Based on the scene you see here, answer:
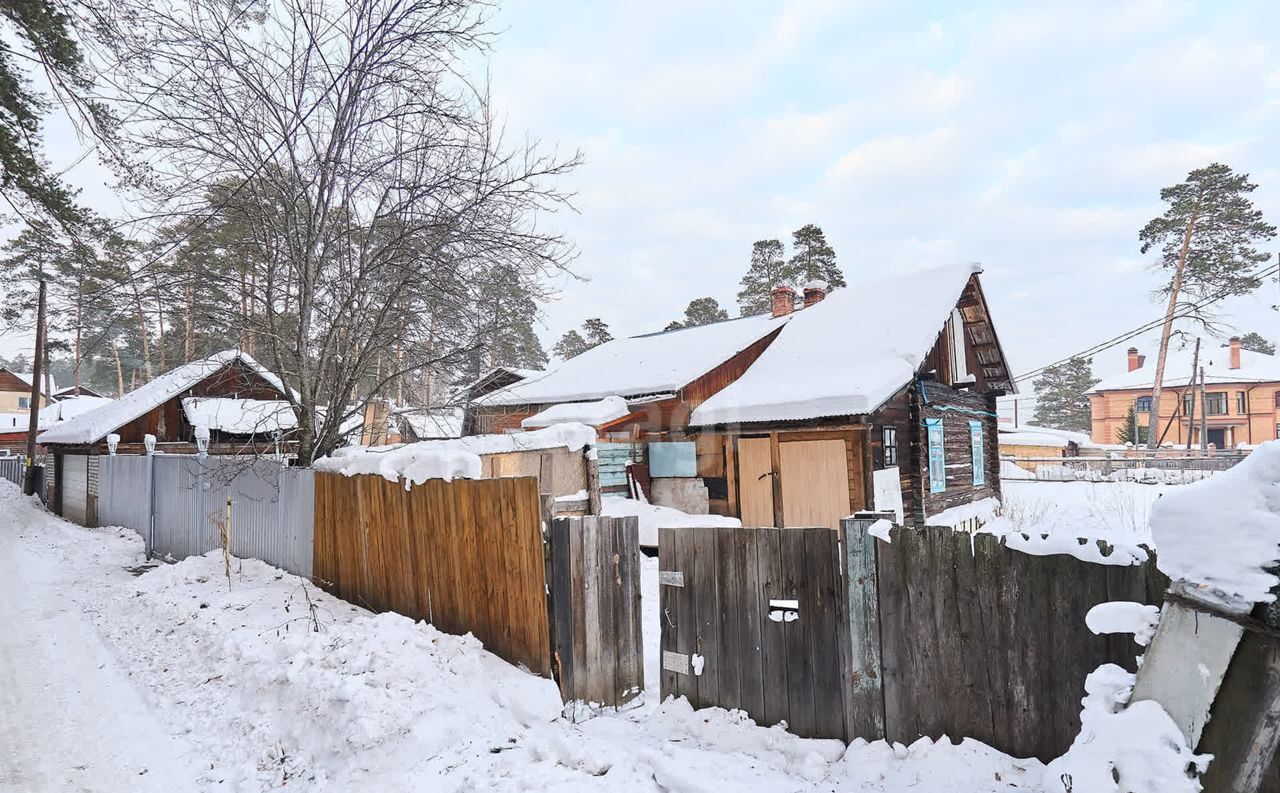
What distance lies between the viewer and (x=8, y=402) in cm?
5144

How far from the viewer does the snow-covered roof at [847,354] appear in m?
12.7

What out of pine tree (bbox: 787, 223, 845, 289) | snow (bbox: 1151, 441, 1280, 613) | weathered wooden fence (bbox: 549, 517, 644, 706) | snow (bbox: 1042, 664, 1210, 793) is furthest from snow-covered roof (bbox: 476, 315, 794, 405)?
pine tree (bbox: 787, 223, 845, 289)

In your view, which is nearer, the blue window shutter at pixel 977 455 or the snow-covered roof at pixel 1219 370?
the blue window shutter at pixel 977 455

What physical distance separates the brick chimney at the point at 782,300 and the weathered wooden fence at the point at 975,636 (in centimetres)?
1668

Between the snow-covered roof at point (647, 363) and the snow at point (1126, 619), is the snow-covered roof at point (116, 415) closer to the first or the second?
the snow-covered roof at point (647, 363)

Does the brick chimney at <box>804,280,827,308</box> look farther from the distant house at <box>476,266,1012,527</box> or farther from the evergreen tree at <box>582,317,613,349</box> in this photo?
the evergreen tree at <box>582,317,613,349</box>

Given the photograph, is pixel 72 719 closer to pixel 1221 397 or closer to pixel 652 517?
pixel 652 517

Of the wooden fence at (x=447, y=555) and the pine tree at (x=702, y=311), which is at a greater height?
the pine tree at (x=702, y=311)

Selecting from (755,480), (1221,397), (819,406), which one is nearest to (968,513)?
(755,480)

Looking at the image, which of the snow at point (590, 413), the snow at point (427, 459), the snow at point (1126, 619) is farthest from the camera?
the snow at point (590, 413)

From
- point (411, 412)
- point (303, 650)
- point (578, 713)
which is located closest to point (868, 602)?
point (578, 713)

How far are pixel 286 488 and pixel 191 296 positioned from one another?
2.77m

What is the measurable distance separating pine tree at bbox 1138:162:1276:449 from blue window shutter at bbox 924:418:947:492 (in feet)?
66.8

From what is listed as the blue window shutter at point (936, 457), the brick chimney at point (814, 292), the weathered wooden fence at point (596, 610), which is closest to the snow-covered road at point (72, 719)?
the weathered wooden fence at point (596, 610)
